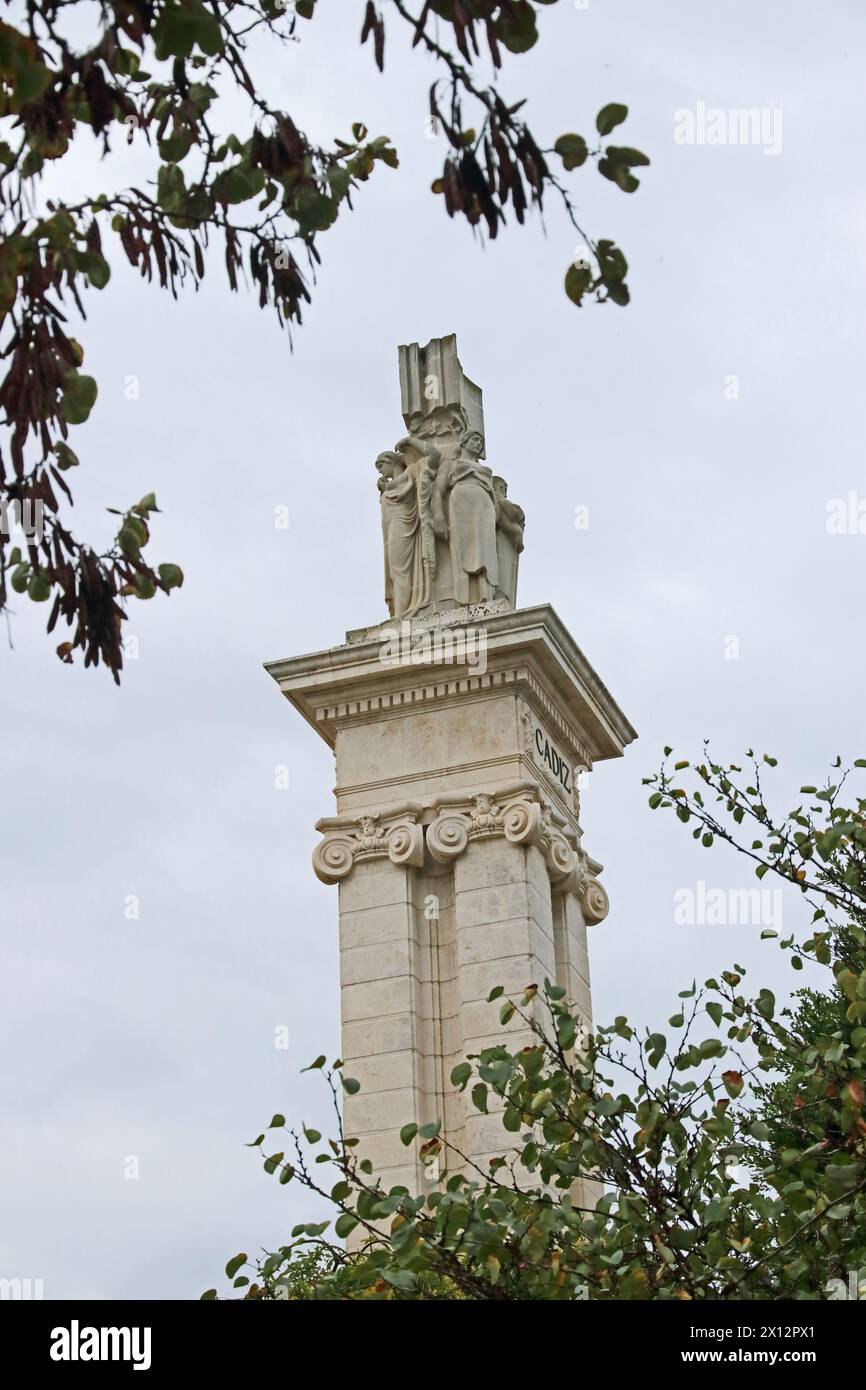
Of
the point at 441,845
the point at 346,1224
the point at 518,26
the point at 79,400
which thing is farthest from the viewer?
the point at 441,845

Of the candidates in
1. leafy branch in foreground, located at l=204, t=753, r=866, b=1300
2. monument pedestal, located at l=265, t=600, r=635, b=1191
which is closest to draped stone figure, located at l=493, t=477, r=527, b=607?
monument pedestal, located at l=265, t=600, r=635, b=1191

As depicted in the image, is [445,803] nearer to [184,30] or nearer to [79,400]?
[79,400]

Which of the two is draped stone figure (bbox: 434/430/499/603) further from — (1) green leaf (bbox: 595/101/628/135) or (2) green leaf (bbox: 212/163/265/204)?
(1) green leaf (bbox: 595/101/628/135)

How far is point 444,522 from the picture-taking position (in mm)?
17047

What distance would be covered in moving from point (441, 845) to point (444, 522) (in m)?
2.90

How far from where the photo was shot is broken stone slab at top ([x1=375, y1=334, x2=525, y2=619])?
Answer: 16.8 meters

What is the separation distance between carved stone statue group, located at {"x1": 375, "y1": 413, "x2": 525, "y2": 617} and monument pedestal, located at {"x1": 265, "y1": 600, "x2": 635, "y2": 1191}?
1.37 feet

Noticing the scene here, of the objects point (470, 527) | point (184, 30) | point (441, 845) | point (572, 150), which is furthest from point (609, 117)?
point (470, 527)

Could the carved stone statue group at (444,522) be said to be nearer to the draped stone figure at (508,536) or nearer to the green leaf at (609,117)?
the draped stone figure at (508,536)

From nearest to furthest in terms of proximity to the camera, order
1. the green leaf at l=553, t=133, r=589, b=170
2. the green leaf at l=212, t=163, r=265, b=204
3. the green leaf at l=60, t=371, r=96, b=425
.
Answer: the green leaf at l=553, t=133, r=589, b=170, the green leaf at l=60, t=371, r=96, b=425, the green leaf at l=212, t=163, r=265, b=204

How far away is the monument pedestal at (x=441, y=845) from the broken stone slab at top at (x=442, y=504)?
41 centimetres

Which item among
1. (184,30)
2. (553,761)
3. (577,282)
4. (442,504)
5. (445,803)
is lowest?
(577,282)

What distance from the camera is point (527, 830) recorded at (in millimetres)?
15359
